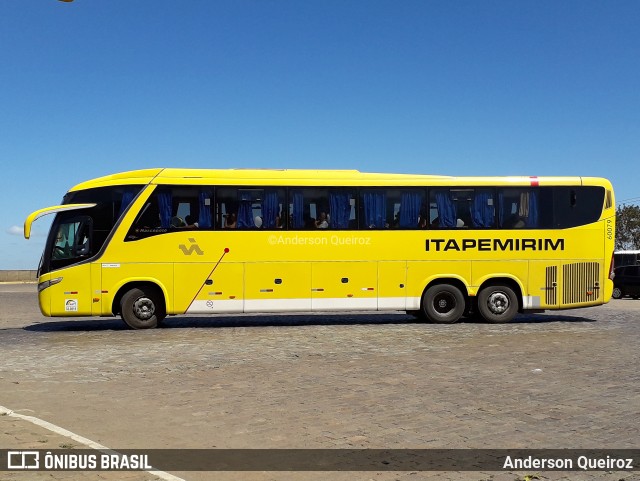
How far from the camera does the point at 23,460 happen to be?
5832 millimetres

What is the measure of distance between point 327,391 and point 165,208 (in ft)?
31.4

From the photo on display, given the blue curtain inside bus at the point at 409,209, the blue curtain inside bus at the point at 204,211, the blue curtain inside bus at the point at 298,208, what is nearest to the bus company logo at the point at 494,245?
the blue curtain inside bus at the point at 409,209

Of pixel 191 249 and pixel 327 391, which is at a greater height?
pixel 191 249

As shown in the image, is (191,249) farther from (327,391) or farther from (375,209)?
(327,391)

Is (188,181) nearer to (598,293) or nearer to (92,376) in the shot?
(92,376)

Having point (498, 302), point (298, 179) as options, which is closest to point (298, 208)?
point (298, 179)

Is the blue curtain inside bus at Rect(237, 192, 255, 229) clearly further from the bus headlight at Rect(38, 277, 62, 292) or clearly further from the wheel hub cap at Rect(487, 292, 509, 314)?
the wheel hub cap at Rect(487, 292, 509, 314)

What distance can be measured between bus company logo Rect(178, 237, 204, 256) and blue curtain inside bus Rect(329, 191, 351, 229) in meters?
3.52

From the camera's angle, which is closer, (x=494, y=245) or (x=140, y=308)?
(x=140, y=308)

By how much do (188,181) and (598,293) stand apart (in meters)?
11.4

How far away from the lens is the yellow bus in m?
17.2

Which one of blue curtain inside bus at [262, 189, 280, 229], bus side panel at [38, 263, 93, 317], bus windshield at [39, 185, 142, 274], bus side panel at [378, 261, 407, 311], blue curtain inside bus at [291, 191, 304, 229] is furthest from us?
bus side panel at [378, 261, 407, 311]

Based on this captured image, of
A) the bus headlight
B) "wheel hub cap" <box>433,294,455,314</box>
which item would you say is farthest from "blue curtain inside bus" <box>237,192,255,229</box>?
"wheel hub cap" <box>433,294,455,314</box>

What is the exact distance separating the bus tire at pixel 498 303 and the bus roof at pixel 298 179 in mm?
2908
